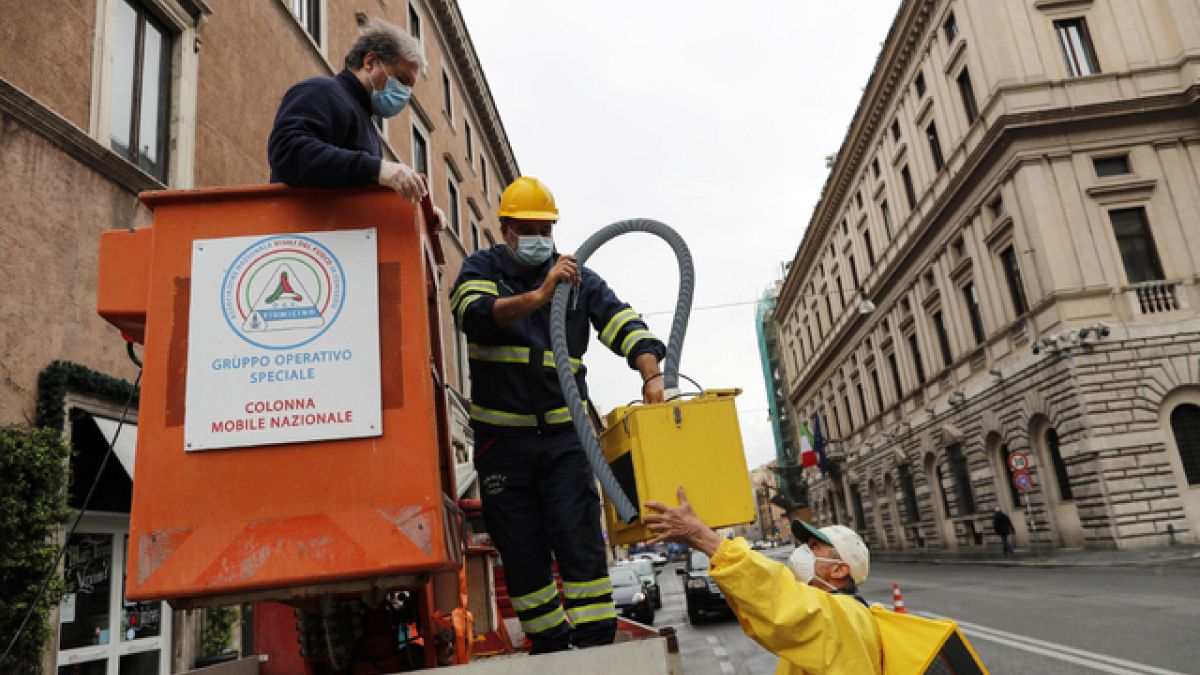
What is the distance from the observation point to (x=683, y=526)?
7.95ft

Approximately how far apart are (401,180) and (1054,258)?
24.4 m

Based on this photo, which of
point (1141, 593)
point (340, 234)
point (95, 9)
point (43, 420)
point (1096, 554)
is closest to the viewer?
point (340, 234)

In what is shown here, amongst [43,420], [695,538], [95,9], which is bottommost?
[695,538]

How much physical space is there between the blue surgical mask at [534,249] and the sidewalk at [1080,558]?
18.2 m

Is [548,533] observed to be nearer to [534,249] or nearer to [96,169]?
[534,249]

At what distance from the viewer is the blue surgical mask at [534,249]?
10.3 feet

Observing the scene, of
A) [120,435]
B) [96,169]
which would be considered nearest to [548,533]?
[120,435]

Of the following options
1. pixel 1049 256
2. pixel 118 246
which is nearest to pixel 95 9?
pixel 118 246

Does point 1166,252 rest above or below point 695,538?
above

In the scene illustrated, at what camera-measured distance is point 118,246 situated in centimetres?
240

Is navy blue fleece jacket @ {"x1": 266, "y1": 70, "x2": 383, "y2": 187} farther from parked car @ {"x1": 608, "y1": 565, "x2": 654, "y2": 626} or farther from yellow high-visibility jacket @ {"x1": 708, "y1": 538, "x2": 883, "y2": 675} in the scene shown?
parked car @ {"x1": 608, "y1": 565, "x2": 654, "y2": 626}

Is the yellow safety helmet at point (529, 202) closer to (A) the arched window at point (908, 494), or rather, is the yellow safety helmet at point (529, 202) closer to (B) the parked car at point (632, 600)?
(B) the parked car at point (632, 600)

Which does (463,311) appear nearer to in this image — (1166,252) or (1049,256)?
(1049,256)

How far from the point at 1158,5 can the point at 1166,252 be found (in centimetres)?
815
